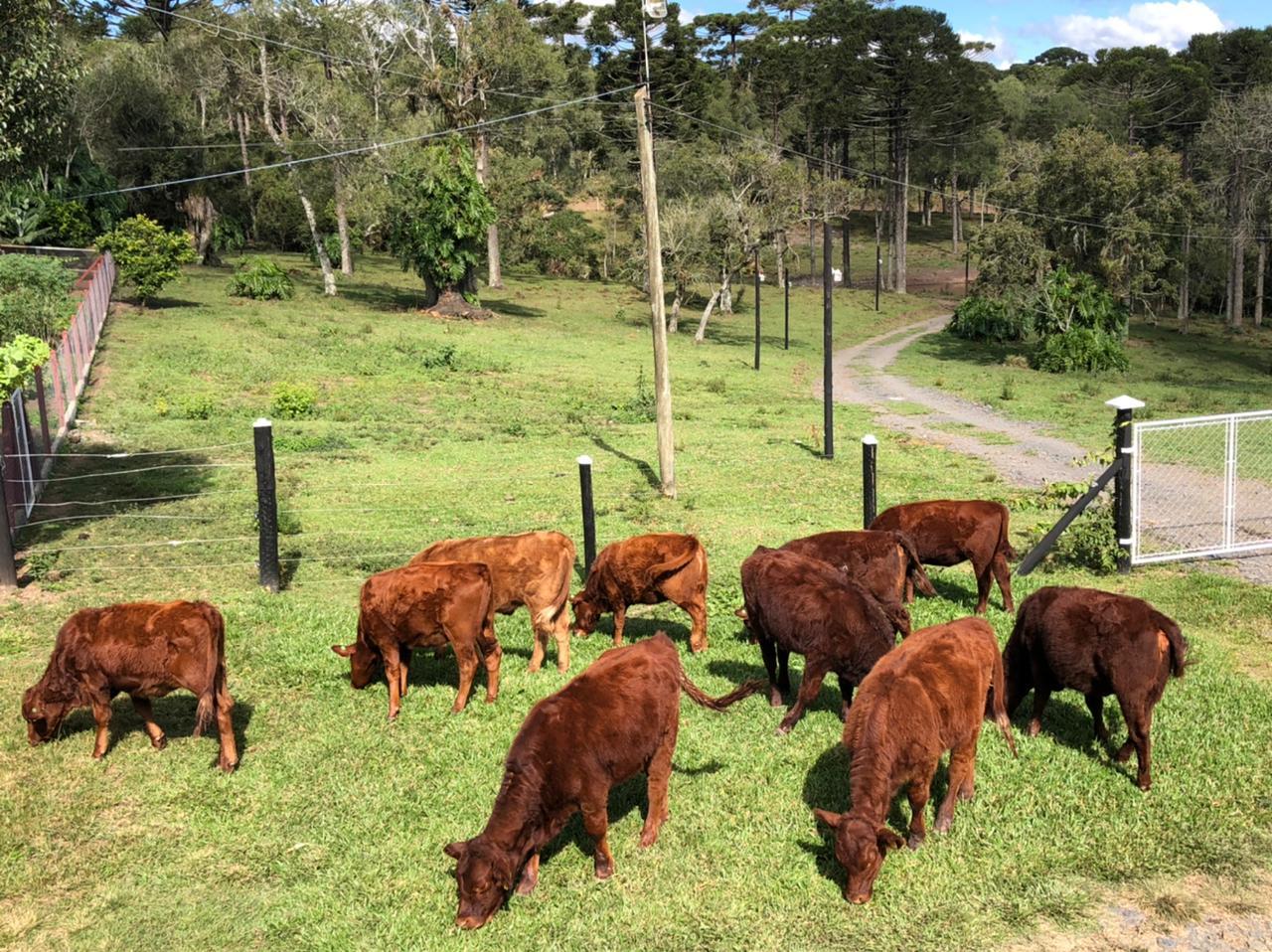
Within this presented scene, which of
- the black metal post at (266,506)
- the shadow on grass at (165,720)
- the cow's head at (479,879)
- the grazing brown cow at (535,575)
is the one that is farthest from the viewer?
the black metal post at (266,506)

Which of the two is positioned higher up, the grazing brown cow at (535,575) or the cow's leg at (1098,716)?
the grazing brown cow at (535,575)

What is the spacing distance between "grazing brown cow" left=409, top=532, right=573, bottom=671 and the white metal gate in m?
6.69

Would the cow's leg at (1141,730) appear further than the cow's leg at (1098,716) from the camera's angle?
No

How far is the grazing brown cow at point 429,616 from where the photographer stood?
311 inches

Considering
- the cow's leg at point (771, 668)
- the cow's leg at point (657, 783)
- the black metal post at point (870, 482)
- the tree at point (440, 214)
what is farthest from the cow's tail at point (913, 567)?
the tree at point (440, 214)

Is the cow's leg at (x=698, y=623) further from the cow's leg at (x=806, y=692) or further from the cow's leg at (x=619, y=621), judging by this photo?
the cow's leg at (x=806, y=692)

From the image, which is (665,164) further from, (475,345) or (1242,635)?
(1242,635)

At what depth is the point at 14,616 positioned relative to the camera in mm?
9969

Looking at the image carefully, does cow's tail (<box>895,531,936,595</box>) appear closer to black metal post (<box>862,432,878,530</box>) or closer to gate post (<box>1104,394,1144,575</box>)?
black metal post (<box>862,432,878,530</box>)

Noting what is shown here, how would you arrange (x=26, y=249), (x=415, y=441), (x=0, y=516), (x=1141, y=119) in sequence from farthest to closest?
1. (x=1141, y=119)
2. (x=26, y=249)
3. (x=415, y=441)
4. (x=0, y=516)

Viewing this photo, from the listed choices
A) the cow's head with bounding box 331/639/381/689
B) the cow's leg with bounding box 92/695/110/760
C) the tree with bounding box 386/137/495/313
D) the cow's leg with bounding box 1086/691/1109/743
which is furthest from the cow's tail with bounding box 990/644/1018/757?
the tree with bounding box 386/137/495/313

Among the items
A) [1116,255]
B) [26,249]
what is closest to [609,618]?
[26,249]

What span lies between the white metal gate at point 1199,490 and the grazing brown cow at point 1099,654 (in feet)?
15.6

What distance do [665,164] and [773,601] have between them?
180 feet
